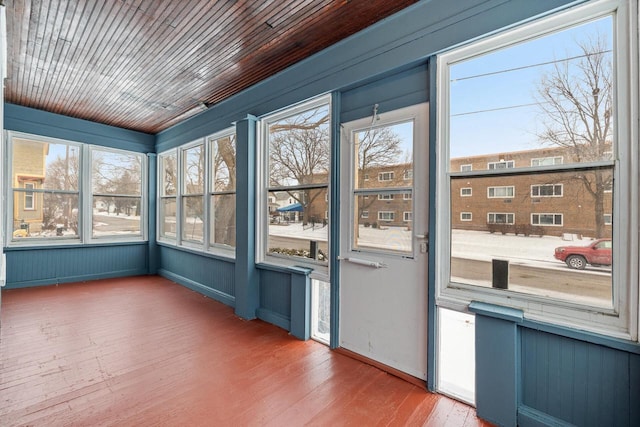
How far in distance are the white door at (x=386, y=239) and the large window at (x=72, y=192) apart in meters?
5.28

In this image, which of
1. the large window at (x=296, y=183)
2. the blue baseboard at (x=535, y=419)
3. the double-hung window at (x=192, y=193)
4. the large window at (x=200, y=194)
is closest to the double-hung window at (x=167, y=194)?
the large window at (x=200, y=194)

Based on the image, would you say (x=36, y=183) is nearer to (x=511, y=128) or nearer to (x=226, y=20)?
(x=226, y=20)

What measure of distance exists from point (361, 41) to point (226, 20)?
119 cm

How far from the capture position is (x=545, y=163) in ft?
6.06

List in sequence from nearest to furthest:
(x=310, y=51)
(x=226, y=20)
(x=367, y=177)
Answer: (x=226, y=20) < (x=367, y=177) < (x=310, y=51)

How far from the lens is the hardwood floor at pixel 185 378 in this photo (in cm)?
196

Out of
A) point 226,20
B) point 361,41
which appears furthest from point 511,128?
point 226,20

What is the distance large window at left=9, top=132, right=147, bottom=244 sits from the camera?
4902 millimetres

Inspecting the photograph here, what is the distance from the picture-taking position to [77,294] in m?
4.66

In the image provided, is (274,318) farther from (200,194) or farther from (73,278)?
(73,278)

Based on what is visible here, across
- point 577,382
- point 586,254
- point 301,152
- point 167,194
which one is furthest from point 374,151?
point 167,194

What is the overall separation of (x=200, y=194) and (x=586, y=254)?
487 centimetres

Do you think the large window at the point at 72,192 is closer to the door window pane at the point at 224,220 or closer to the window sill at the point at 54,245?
the window sill at the point at 54,245

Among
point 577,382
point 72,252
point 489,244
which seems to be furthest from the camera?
point 72,252
